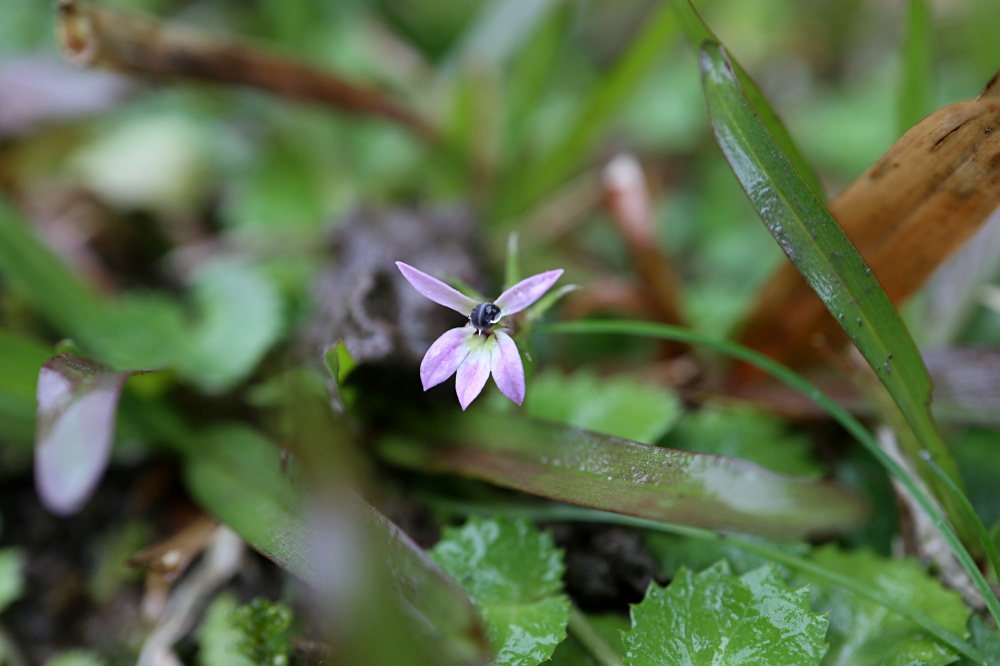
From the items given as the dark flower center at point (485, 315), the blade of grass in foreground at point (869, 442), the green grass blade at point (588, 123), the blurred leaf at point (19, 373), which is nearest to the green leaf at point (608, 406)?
the blade of grass in foreground at point (869, 442)

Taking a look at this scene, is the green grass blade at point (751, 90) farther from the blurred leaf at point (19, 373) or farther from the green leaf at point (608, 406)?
the blurred leaf at point (19, 373)

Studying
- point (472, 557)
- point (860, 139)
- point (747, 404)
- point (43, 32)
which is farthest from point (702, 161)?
point (43, 32)

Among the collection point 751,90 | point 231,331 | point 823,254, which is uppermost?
point 751,90

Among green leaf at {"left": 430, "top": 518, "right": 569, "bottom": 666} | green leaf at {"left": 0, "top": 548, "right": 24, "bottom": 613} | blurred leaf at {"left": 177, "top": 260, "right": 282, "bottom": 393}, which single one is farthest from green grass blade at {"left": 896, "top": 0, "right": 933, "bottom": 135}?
green leaf at {"left": 0, "top": 548, "right": 24, "bottom": 613}

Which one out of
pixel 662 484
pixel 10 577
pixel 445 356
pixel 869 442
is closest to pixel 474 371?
pixel 445 356

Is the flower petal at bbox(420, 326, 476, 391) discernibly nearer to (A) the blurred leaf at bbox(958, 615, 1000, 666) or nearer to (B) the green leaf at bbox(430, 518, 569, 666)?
(B) the green leaf at bbox(430, 518, 569, 666)

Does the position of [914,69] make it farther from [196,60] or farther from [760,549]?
[196,60]
